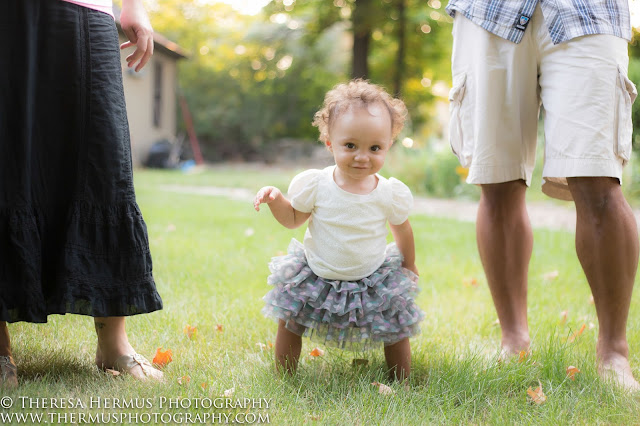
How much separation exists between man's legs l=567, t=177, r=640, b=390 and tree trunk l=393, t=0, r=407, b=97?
37.3 ft

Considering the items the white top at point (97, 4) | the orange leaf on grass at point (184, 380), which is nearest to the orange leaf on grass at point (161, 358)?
the orange leaf on grass at point (184, 380)

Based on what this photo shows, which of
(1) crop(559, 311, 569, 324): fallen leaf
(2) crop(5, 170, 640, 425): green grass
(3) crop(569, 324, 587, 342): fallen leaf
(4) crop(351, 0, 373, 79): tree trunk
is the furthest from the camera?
(4) crop(351, 0, 373, 79): tree trunk

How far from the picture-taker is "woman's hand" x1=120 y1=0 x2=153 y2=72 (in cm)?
198

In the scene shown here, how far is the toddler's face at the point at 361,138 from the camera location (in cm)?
199

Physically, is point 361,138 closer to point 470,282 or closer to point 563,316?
point 563,316

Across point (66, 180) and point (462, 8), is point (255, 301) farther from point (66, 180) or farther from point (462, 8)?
point (462, 8)

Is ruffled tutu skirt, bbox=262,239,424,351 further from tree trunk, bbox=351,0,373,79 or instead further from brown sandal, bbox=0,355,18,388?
tree trunk, bbox=351,0,373,79

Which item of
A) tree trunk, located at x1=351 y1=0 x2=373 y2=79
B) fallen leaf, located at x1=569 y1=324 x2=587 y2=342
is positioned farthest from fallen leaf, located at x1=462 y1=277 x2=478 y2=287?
tree trunk, located at x1=351 y1=0 x2=373 y2=79

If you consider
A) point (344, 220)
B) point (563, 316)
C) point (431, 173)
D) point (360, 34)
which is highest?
point (360, 34)

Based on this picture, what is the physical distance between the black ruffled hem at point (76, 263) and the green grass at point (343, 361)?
223 mm

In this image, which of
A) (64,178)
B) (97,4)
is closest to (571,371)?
(64,178)

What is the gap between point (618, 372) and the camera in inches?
80.0

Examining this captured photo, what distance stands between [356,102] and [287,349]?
811 mm

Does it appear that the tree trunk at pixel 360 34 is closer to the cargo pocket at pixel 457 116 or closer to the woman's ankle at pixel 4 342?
the cargo pocket at pixel 457 116
